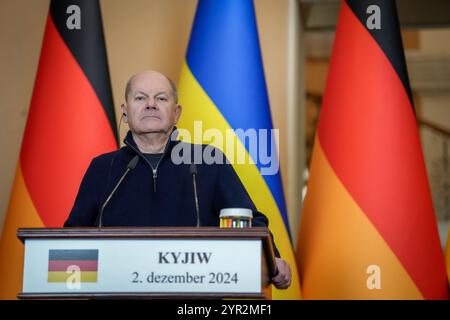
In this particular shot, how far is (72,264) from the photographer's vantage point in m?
1.87

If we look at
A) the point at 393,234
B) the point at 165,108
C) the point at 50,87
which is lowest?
the point at 393,234

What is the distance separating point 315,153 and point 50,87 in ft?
3.85

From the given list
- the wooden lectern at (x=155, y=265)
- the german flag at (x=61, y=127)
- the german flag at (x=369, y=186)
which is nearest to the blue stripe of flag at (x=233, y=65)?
the german flag at (x=369, y=186)

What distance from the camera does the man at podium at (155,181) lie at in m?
2.38

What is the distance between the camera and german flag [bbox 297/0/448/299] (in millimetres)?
3293

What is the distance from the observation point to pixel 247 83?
142 inches

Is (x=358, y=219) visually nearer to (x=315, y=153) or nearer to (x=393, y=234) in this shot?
(x=393, y=234)

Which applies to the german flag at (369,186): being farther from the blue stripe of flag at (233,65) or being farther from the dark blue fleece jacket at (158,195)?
the dark blue fleece jacket at (158,195)

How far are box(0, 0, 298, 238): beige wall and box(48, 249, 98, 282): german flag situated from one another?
103 inches

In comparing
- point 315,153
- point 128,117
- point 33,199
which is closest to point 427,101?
point 315,153

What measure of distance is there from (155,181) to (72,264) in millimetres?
607

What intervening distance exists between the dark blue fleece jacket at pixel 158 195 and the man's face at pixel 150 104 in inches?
2.6

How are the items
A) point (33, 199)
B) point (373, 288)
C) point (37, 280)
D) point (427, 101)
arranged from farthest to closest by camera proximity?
point (427, 101), point (33, 199), point (373, 288), point (37, 280)

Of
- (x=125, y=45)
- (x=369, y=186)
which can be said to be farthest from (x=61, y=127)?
(x=369, y=186)
